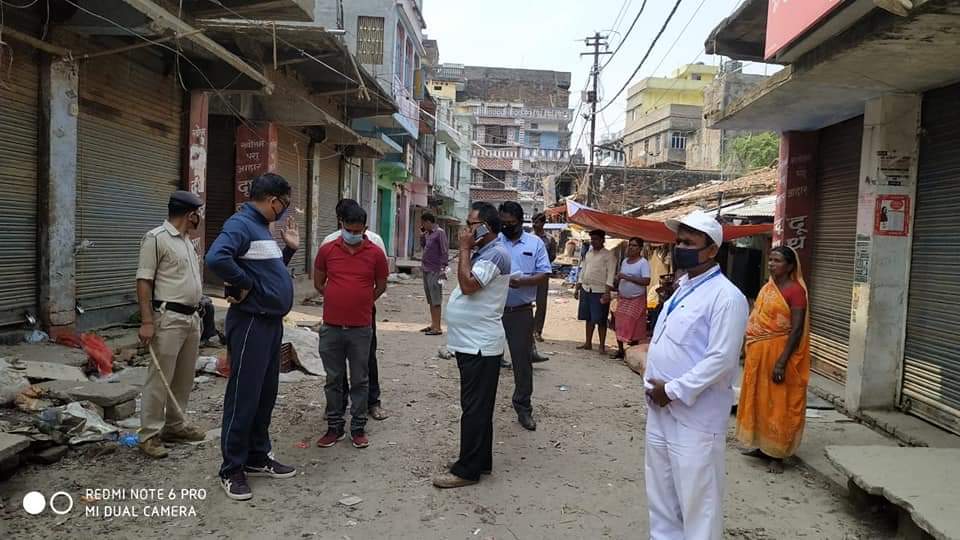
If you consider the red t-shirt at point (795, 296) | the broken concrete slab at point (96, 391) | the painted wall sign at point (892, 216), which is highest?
the painted wall sign at point (892, 216)

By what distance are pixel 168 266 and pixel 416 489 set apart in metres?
2.14

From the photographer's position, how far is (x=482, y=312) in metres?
4.07

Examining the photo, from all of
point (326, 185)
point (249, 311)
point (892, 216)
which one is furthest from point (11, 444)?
point (326, 185)

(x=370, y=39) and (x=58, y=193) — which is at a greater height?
(x=370, y=39)

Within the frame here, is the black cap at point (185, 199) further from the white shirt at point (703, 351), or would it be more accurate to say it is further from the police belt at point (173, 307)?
the white shirt at point (703, 351)

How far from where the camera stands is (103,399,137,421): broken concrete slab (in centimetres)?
471

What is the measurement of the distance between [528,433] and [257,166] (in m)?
8.24

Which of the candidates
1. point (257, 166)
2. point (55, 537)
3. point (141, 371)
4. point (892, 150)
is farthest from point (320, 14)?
point (55, 537)

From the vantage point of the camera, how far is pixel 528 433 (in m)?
5.32

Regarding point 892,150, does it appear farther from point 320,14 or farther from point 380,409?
point 320,14

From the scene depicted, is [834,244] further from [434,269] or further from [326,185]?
[326,185]

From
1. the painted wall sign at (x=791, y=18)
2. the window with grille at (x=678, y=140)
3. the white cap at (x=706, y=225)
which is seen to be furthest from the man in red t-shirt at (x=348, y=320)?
Answer: the window with grille at (x=678, y=140)

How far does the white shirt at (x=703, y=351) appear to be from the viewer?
2727 millimetres

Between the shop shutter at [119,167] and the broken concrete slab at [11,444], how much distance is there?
12.5ft
